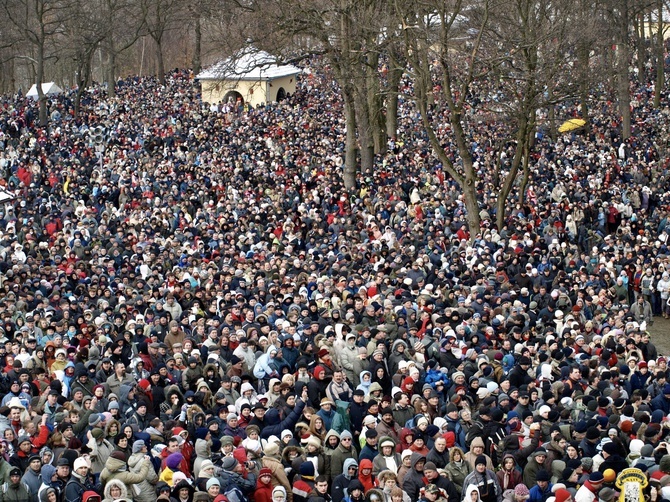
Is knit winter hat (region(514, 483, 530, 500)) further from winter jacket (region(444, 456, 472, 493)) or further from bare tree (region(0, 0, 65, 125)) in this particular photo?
bare tree (region(0, 0, 65, 125))

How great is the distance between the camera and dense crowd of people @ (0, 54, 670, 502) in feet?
39.6

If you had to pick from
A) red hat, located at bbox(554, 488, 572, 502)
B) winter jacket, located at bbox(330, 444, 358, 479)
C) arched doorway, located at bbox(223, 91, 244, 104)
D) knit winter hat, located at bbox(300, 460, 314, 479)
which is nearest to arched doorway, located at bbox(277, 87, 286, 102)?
arched doorway, located at bbox(223, 91, 244, 104)


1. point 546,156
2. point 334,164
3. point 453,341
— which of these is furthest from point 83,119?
point 453,341

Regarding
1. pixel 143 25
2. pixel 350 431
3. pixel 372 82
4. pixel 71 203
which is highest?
pixel 143 25

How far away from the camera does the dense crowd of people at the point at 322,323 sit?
1206 cm

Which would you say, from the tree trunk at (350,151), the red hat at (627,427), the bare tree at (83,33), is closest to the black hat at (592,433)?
the red hat at (627,427)

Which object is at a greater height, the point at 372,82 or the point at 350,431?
the point at 372,82

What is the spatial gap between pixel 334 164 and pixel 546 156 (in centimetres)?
647

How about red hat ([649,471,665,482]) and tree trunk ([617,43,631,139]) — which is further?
tree trunk ([617,43,631,139])

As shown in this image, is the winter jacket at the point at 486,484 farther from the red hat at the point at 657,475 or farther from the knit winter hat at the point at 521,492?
the red hat at the point at 657,475

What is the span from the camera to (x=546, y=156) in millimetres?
35125

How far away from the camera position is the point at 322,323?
17.7 metres

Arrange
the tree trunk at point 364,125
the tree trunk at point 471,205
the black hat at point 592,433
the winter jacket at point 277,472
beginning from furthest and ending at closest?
the tree trunk at point 364,125
the tree trunk at point 471,205
the black hat at point 592,433
the winter jacket at point 277,472

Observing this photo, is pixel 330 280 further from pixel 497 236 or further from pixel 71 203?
pixel 71 203
